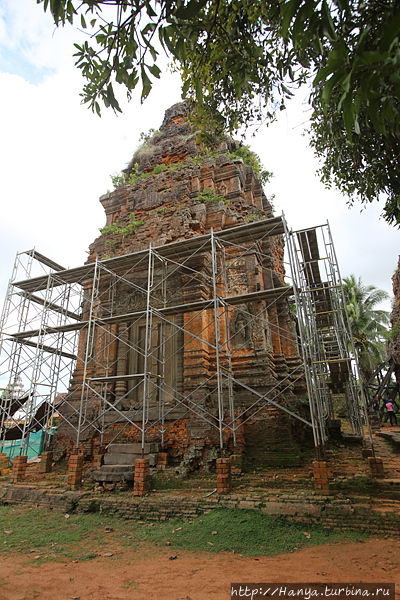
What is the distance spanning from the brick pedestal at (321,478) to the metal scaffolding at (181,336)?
7.59 feet

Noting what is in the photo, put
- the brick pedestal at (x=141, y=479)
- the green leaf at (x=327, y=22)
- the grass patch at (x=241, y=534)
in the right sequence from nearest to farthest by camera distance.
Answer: the green leaf at (x=327, y=22) → the grass patch at (x=241, y=534) → the brick pedestal at (x=141, y=479)

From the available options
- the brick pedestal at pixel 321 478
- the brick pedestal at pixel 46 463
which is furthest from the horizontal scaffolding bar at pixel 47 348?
the brick pedestal at pixel 321 478

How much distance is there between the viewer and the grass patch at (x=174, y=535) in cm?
527

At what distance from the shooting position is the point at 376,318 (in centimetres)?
2494

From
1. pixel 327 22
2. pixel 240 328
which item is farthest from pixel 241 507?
pixel 327 22

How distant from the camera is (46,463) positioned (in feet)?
35.0

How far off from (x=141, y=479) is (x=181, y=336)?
14.8ft

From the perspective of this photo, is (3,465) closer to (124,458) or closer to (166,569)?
(124,458)

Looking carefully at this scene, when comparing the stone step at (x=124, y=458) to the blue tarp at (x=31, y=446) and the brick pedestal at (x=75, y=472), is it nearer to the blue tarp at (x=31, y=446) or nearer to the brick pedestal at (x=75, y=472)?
the brick pedestal at (x=75, y=472)

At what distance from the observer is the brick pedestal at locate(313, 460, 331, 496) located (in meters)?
6.25

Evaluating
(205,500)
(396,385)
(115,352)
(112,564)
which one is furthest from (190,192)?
(396,385)

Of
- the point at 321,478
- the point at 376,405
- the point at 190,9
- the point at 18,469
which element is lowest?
the point at 321,478

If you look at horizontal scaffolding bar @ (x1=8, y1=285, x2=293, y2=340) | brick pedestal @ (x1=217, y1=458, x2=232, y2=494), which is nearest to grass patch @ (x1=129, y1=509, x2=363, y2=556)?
brick pedestal @ (x1=217, y1=458, x2=232, y2=494)

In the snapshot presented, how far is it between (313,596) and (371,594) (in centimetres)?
56
